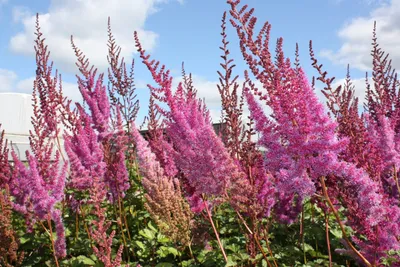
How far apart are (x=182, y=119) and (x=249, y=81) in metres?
0.76

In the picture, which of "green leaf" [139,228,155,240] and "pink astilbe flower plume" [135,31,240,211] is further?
"green leaf" [139,228,155,240]

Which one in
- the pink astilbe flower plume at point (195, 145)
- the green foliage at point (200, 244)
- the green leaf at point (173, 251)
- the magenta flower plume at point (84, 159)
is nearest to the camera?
the pink astilbe flower plume at point (195, 145)

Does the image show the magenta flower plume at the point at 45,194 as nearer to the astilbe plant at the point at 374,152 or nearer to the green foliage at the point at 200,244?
the green foliage at the point at 200,244

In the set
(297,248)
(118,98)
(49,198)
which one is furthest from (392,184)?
(118,98)

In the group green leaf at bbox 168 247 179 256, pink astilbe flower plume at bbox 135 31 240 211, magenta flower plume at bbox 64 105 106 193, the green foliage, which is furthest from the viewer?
magenta flower plume at bbox 64 105 106 193

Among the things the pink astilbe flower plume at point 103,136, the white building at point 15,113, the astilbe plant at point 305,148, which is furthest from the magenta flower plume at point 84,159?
the white building at point 15,113

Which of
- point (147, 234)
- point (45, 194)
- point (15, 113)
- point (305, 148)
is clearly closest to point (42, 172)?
point (45, 194)

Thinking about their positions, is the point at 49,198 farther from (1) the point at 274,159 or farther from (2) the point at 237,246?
(1) the point at 274,159

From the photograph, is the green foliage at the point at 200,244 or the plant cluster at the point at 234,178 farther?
the green foliage at the point at 200,244

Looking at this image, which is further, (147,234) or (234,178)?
(147,234)

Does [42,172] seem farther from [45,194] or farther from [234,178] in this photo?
[234,178]

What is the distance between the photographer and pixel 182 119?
3.49m

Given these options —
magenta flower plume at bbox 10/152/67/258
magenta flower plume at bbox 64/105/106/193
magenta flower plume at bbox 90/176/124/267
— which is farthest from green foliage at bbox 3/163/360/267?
magenta flower plume at bbox 90/176/124/267

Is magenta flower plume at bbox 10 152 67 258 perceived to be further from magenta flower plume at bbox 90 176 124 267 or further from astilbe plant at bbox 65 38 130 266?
magenta flower plume at bbox 90 176 124 267
